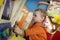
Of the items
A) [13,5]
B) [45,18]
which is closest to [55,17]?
[45,18]

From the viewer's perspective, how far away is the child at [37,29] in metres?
1.04

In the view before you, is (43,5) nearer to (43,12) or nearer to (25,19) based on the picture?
(43,12)

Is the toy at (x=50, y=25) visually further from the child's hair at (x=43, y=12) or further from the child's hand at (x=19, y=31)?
the child's hand at (x=19, y=31)

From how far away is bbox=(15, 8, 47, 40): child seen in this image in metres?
1.04

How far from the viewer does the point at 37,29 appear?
104 cm

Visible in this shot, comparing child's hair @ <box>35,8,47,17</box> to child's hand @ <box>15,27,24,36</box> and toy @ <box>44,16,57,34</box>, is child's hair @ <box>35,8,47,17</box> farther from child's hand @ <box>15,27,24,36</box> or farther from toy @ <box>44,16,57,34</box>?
child's hand @ <box>15,27,24,36</box>

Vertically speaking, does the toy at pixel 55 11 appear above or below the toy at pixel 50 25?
above

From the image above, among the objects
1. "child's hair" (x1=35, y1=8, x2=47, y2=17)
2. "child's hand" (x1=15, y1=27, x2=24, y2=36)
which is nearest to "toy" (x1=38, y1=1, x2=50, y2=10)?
"child's hair" (x1=35, y1=8, x2=47, y2=17)

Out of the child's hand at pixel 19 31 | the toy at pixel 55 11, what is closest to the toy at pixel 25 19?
the child's hand at pixel 19 31

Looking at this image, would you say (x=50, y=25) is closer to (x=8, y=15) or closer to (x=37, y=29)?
(x=37, y=29)

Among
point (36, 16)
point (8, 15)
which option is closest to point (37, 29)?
point (36, 16)

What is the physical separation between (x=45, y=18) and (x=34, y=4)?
0.11 m

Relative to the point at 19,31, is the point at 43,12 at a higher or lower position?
higher

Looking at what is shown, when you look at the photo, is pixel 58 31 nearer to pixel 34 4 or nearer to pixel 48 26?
pixel 48 26
